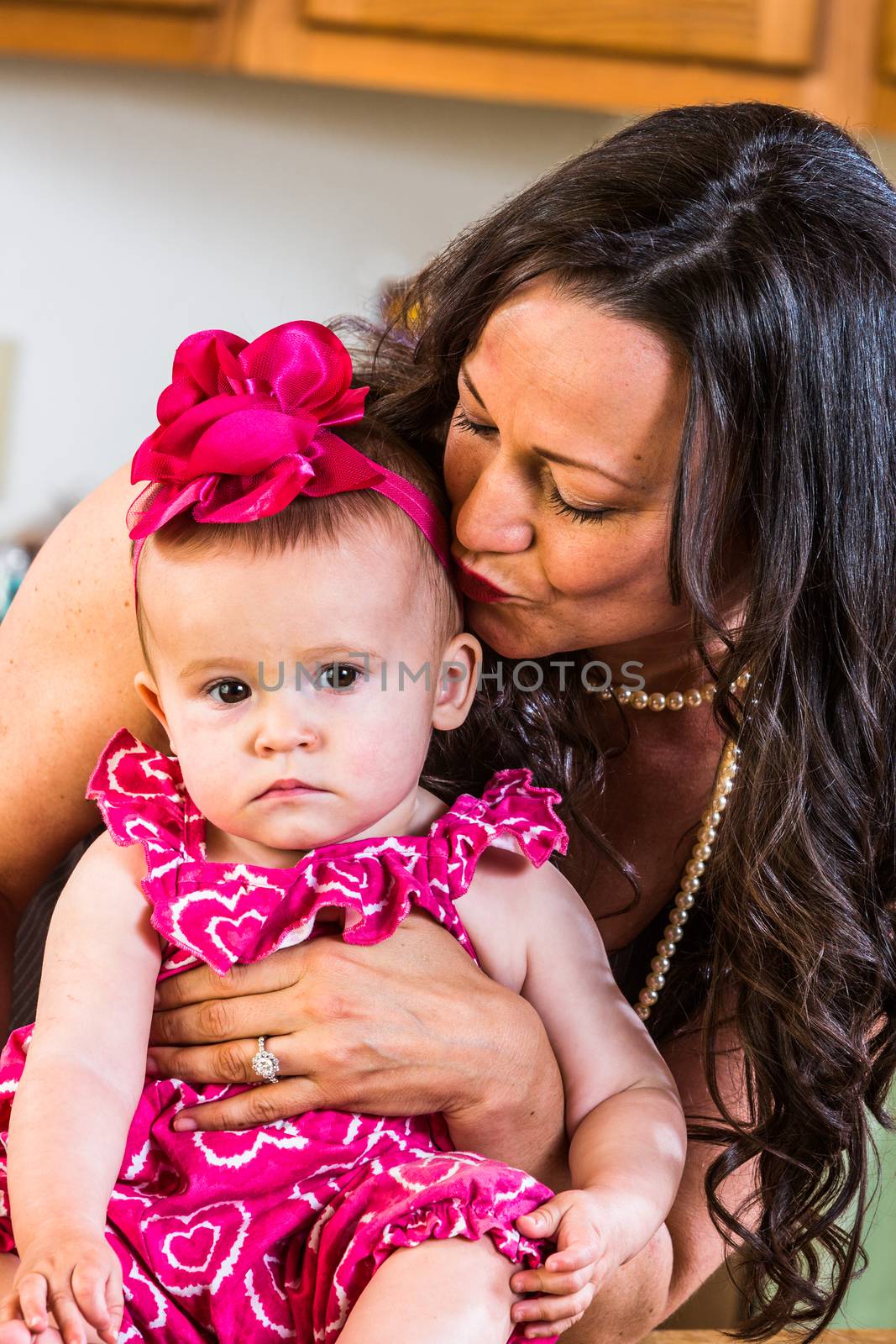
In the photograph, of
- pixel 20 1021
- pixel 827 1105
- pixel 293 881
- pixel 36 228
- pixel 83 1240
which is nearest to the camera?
pixel 83 1240

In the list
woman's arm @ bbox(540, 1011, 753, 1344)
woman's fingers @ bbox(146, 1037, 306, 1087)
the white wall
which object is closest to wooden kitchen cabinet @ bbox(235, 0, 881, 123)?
the white wall

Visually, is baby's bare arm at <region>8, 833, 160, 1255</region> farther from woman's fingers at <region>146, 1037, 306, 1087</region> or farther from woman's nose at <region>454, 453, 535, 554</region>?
woman's nose at <region>454, 453, 535, 554</region>

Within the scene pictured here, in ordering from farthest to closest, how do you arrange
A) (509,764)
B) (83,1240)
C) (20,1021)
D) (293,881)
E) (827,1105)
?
(20,1021) < (509,764) < (827,1105) < (293,881) < (83,1240)

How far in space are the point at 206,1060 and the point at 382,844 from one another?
185 millimetres

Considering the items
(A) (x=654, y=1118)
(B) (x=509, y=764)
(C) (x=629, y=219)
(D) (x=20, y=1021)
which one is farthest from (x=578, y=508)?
(D) (x=20, y=1021)

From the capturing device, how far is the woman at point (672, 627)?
993 millimetres

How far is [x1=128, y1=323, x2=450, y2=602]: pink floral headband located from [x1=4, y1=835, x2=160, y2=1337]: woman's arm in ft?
0.80

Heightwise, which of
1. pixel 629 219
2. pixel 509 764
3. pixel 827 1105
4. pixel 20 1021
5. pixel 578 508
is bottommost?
pixel 20 1021

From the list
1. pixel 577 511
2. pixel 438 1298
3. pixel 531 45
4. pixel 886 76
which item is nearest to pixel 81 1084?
pixel 438 1298

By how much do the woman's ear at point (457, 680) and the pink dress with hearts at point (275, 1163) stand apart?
0.22ft

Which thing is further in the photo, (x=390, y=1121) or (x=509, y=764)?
(x=509, y=764)

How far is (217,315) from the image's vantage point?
3.42 metres

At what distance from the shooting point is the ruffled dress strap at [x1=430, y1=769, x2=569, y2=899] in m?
1.01

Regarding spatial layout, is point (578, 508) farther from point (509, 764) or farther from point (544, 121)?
point (544, 121)
